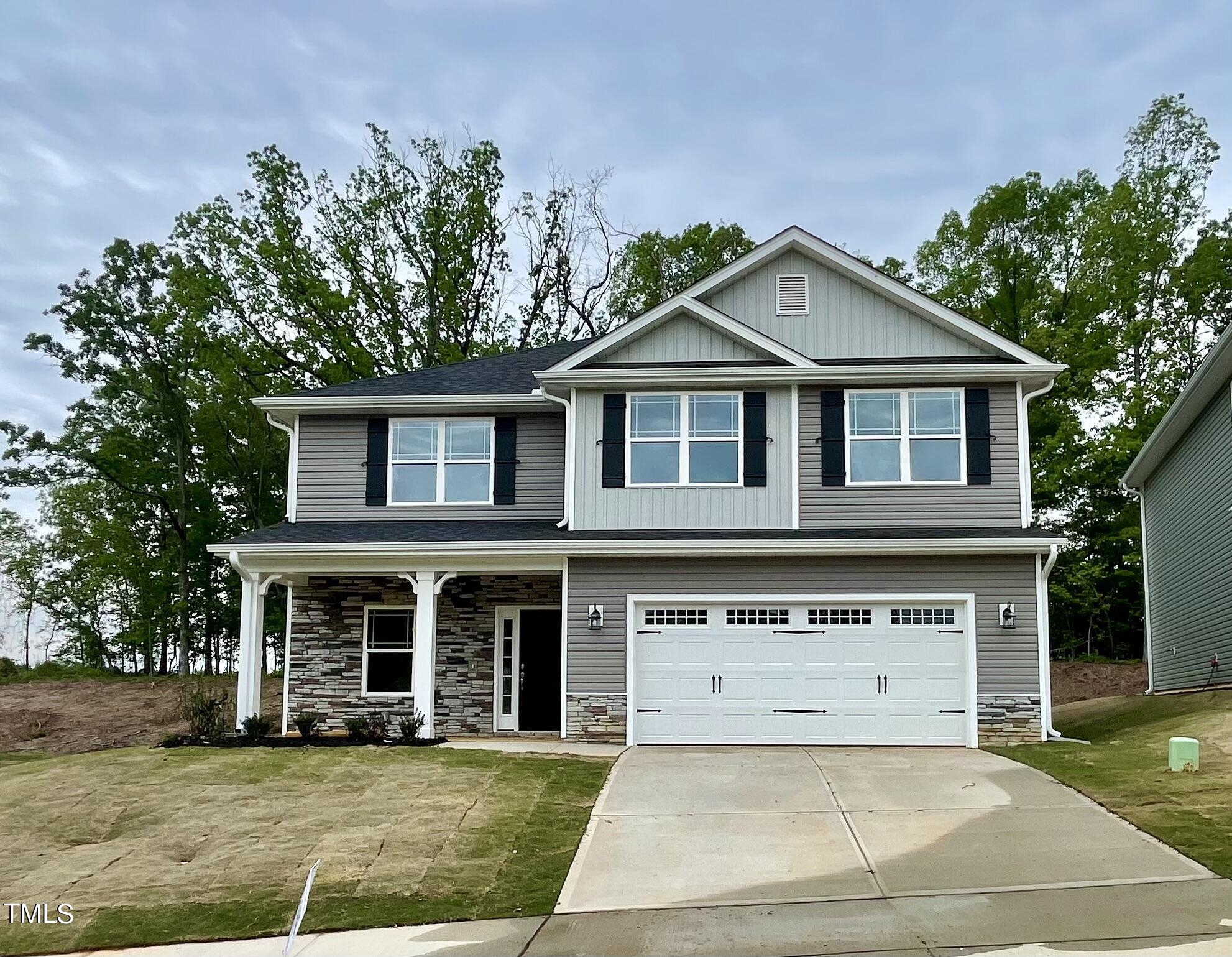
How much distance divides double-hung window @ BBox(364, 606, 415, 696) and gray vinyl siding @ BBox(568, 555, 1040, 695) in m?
3.25

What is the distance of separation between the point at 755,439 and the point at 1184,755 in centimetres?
716

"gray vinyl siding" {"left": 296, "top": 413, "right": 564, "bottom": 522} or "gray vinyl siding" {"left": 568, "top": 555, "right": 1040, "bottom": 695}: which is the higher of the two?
"gray vinyl siding" {"left": 296, "top": 413, "right": 564, "bottom": 522}

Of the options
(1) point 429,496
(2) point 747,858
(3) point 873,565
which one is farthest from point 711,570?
(2) point 747,858


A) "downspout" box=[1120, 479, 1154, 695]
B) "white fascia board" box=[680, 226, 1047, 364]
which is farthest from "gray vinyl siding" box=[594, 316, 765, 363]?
"downspout" box=[1120, 479, 1154, 695]

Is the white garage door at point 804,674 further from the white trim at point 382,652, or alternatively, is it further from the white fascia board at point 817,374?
the white trim at point 382,652

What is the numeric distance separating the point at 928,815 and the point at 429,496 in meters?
9.88

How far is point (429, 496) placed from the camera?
18.6 meters

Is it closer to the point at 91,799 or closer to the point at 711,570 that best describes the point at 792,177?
the point at 711,570

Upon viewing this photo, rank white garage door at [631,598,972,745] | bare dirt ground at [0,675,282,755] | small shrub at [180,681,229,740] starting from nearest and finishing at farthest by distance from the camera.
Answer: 1. small shrub at [180,681,229,740]
2. white garage door at [631,598,972,745]
3. bare dirt ground at [0,675,282,755]

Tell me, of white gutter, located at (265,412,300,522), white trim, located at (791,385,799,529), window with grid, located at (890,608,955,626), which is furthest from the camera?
white gutter, located at (265,412,300,522)

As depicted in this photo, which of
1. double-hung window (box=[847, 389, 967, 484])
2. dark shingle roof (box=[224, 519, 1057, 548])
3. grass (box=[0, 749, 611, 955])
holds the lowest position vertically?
grass (box=[0, 749, 611, 955])

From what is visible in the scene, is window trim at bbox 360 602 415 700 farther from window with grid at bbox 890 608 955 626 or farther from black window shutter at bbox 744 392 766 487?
window with grid at bbox 890 608 955 626

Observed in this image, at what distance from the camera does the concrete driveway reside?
9.18 m

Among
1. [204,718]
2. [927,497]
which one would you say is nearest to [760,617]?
[927,497]
